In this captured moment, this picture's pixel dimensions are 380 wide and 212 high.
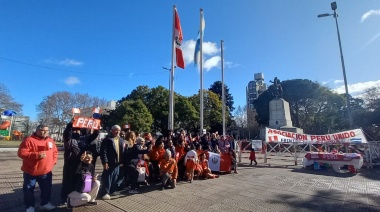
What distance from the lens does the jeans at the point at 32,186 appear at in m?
4.48

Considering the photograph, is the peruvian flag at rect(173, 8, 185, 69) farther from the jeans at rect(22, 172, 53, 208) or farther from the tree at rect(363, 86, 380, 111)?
the tree at rect(363, 86, 380, 111)

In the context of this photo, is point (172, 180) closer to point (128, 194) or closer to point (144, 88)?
point (128, 194)

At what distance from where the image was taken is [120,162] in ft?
19.8

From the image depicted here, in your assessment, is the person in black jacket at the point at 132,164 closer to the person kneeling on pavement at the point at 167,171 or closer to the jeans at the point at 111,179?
the jeans at the point at 111,179

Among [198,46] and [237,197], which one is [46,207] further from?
[198,46]

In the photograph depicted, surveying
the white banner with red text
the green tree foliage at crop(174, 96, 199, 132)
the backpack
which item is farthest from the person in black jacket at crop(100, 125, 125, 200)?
the green tree foliage at crop(174, 96, 199, 132)

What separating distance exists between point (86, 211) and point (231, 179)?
5.31 m

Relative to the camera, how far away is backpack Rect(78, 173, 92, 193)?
4.82 meters

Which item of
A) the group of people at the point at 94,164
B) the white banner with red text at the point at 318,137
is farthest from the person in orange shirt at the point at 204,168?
the white banner with red text at the point at 318,137

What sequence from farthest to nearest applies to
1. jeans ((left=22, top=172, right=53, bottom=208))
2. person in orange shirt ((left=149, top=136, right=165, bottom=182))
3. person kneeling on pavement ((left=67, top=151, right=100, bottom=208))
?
person in orange shirt ((left=149, top=136, right=165, bottom=182)), person kneeling on pavement ((left=67, top=151, right=100, bottom=208)), jeans ((left=22, top=172, right=53, bottom=208))

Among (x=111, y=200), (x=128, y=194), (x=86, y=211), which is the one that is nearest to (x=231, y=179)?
(x=128, y=194)

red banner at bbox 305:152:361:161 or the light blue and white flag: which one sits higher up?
the light blue and white flag

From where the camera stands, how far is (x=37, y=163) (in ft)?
15.1

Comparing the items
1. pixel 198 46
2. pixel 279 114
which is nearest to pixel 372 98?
pixel 279 114
